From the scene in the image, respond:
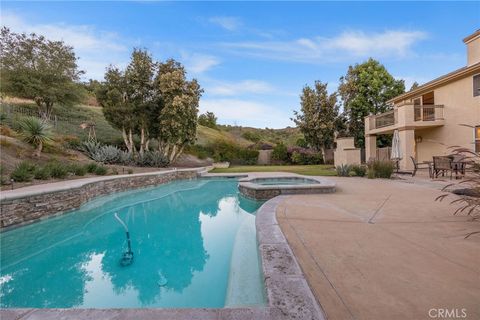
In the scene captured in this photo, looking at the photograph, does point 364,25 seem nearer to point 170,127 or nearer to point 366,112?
point 366,112

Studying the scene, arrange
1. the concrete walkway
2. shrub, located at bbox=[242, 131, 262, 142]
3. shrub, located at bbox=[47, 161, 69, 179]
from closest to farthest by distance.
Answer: the concrete walkway
shrub, located at bbox=[47, 161, 69, 179]
shrub, located at bbox=[242, 131, 262, 142]

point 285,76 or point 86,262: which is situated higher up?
point 285,76

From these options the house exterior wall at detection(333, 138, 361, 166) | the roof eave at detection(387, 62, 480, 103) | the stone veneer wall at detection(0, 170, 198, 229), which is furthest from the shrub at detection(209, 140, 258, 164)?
the stone veneer wall at detection(0, 170, 198, 229)

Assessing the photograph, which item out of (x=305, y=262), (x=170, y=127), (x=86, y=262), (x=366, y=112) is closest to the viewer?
(x=305, y=262)

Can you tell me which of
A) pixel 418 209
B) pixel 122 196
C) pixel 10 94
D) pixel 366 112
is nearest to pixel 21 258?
pixel 122 196

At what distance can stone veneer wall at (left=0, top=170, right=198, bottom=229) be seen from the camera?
5.84 meters

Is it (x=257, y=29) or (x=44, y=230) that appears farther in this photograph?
(x=257, y=29)

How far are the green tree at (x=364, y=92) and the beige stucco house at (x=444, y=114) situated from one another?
5913 millimetres

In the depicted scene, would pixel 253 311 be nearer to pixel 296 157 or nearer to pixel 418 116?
pixel 418 116

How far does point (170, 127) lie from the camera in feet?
55.3

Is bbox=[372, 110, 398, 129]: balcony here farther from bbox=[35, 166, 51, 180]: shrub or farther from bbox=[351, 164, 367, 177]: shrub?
bbox=[35, 166, 51, 180]: shrub

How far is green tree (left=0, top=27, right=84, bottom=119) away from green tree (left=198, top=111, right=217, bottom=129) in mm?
19825

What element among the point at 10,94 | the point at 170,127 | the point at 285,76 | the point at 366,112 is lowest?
the point at 170,127

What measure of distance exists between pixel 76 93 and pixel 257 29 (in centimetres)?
1557
